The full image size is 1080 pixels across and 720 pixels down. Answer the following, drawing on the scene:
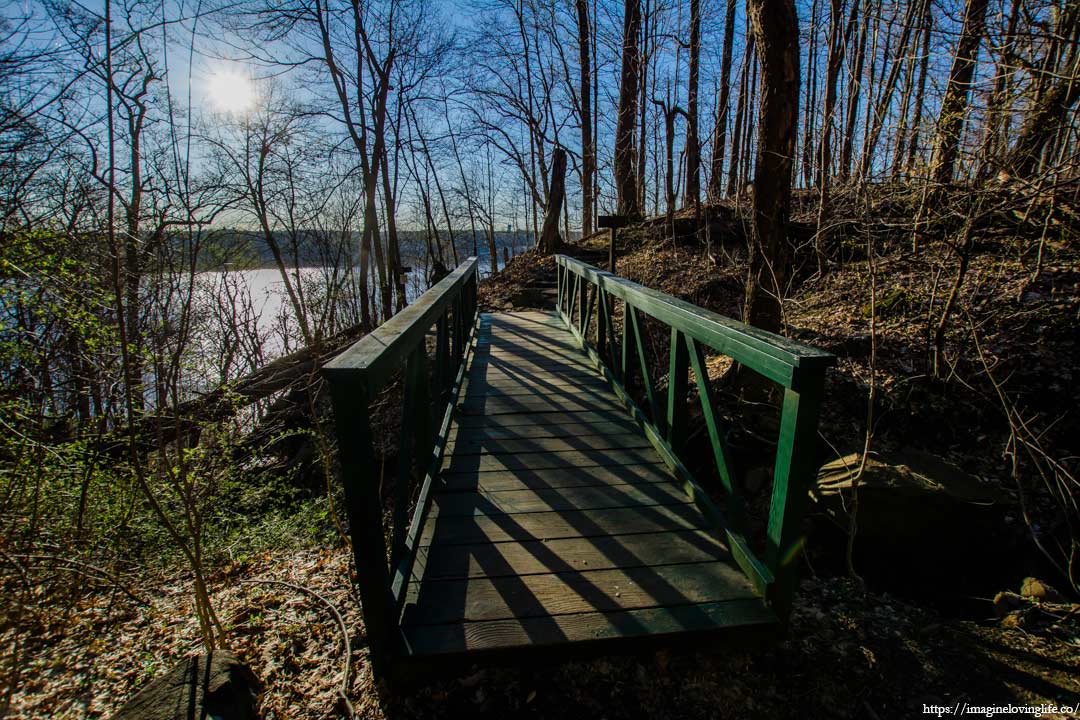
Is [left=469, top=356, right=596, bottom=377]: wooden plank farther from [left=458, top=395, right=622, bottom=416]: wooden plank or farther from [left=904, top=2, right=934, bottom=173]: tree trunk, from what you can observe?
[left=904, top=2, right=934, bottom=173]: tree trunk

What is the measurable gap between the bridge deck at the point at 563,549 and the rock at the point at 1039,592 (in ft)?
6.17

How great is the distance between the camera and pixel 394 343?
1.88 meters

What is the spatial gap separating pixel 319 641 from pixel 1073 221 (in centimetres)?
713

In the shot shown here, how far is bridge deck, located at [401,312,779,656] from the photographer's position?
178 centimetres

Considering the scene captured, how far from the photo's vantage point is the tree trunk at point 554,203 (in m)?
12.3

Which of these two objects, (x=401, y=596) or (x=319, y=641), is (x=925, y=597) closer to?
(x=401, y=596)

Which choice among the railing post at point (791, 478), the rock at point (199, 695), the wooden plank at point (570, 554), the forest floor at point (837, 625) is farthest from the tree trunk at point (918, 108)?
the rock at point (199, 695)

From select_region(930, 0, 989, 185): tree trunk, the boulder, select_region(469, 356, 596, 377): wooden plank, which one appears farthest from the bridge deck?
select_region(930, 0, 989, 185): tree trunk

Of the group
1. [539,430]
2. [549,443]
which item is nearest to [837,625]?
[549,443]

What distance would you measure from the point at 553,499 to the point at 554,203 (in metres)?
10.8

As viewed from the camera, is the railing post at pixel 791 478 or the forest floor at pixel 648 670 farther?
the forest floor at pixel 648 670

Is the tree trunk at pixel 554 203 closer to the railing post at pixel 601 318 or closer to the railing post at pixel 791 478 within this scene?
the railing post at pixel 601 318

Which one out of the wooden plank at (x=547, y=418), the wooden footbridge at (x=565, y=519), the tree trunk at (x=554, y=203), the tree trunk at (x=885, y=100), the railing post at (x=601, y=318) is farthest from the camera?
the tree trunk at (x=554, y=203)

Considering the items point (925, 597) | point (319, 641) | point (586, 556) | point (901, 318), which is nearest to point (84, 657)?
point (319, 641)
